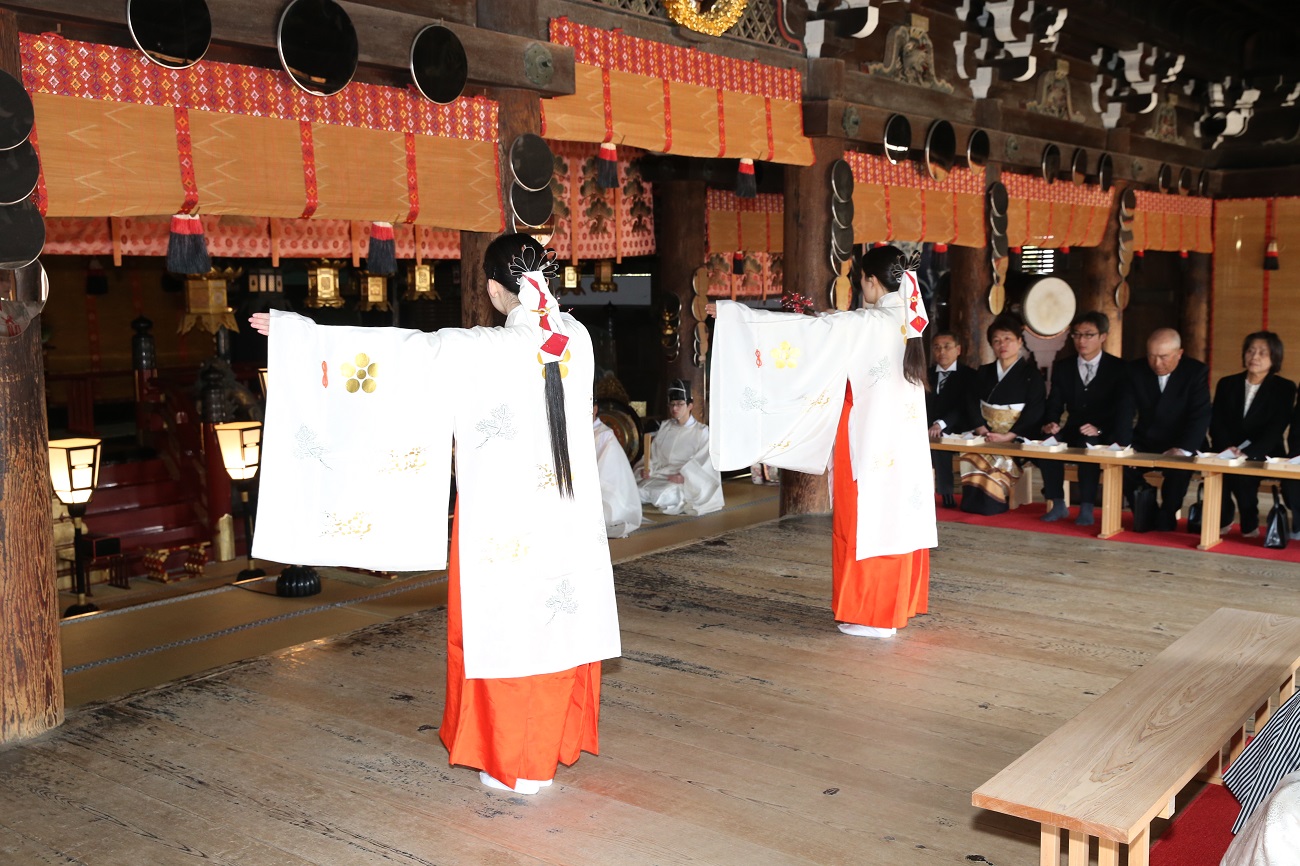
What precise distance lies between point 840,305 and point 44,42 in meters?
5.41

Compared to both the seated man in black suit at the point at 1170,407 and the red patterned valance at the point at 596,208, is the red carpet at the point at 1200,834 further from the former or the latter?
the red patterned valance at the point at 596,208

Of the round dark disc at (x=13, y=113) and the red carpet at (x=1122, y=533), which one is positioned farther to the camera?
the red carpet at (x=1122, y=533)

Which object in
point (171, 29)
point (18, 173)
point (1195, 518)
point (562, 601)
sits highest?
point (171, 29)

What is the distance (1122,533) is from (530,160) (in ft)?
15.6

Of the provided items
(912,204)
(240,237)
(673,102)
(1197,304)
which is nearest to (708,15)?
(673,102)

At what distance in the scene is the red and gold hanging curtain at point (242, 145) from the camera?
13.7ft

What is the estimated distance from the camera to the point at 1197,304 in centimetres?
1384

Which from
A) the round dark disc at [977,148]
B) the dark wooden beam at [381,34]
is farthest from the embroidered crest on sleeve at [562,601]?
the round dark disc at [977,148]

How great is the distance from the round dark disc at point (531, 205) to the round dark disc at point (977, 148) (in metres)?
4.85

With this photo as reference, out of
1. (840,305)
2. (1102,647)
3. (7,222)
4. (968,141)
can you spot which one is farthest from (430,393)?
(968,141)

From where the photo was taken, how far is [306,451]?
138 inches

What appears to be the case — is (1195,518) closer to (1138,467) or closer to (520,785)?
(1138,467)

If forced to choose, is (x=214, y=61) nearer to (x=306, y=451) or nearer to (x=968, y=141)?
(x=306, y=451)

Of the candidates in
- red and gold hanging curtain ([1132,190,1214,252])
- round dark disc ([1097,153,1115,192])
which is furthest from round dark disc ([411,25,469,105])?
red and gold hanging curtain ([1132,190,1214,252])
